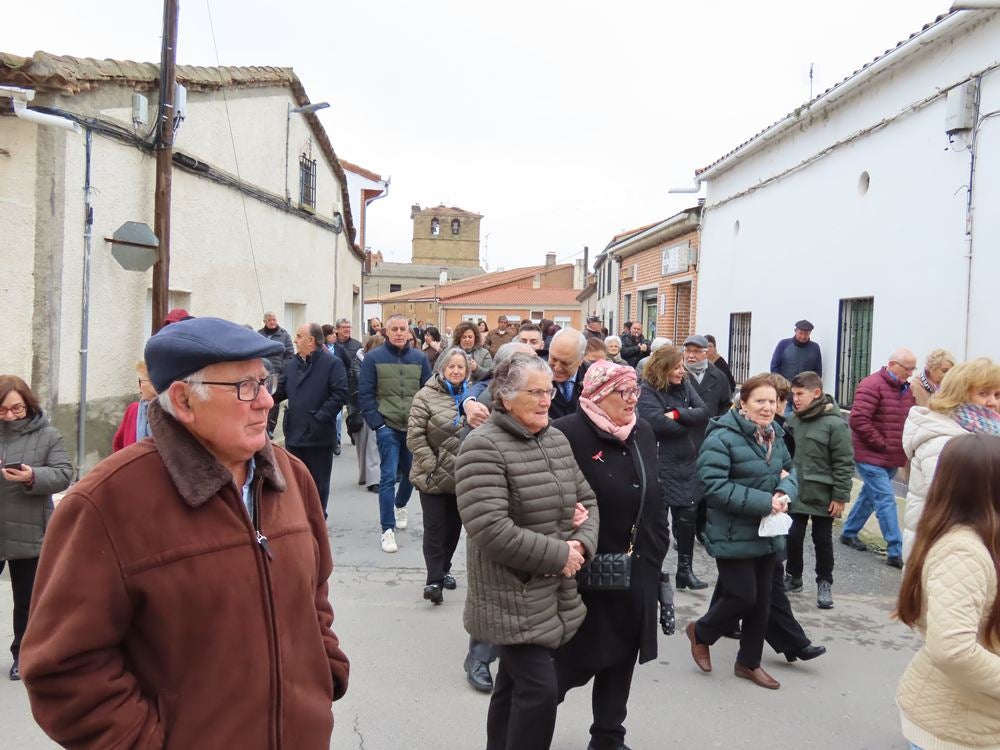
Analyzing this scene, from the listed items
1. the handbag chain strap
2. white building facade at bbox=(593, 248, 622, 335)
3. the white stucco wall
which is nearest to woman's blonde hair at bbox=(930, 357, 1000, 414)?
the handbag chain strap

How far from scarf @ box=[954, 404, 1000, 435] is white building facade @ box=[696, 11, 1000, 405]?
3780 mm

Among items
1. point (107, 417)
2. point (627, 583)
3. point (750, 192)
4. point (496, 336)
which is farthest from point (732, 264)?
point (627, 583)

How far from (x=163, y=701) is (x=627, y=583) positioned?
1996mm

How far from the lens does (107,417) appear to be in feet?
26.5

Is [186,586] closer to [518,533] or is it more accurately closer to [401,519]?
[518,533]

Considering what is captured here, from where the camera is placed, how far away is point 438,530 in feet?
17.2

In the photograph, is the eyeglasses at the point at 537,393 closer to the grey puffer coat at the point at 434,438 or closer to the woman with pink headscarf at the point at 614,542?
Answer: the woman with pink headscarf at the point at 614,542

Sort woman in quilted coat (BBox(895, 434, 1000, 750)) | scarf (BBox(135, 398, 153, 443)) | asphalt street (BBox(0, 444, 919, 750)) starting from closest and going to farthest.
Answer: woman in quilted coat (BBox(895, 434, 1000, 750)), asphalt street (BBox(0, 444, 919, 750)), scarf (BBox(135, 398, 153, 443))

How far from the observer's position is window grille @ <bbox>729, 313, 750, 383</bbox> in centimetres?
1320

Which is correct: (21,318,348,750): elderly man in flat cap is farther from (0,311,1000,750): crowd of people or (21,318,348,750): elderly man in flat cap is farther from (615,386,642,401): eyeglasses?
(615,386,642,401): eyeglasses

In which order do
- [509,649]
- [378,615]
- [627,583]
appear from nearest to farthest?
[509,649]
[627,583]
[378,615]

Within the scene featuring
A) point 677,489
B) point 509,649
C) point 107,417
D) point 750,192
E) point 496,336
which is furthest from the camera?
point 750,192

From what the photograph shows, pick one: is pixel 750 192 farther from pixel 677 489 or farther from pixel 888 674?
pixel 888 674

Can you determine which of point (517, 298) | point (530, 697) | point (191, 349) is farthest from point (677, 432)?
point (517, 298)
